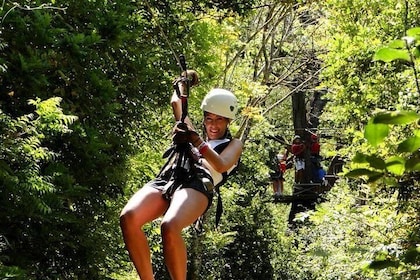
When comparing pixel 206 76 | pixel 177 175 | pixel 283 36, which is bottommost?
pixel 177 175

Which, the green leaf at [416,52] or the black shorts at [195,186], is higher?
the black shorts at [195,186]

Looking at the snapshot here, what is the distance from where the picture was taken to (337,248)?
31.6 ft

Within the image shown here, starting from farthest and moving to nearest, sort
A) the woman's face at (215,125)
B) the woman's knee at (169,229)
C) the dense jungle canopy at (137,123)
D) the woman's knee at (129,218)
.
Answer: the woman's face at (215,125)
the dense jungle canopy at (137,123)
the woman's knee at (129,218)
the woman's knee at (169,229)

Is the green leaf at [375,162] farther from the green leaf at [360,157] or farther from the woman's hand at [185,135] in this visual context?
the woman's hand at [185,135]

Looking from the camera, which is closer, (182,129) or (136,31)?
(182,129)

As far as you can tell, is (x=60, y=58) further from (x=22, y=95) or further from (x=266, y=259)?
(x=266, y=259)

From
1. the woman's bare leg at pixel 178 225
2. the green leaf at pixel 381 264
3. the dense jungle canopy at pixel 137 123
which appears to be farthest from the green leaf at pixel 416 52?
the woman's bare leg at pixel 178 225

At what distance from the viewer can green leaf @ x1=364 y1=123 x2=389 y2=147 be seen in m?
1.02

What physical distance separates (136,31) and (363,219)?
2859 millimetres

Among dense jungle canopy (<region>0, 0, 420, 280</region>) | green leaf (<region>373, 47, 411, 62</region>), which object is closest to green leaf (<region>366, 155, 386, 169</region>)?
dense jungle canopy (<region>0, 0, 420, 280</region>)

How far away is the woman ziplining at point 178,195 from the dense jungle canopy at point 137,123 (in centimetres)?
57

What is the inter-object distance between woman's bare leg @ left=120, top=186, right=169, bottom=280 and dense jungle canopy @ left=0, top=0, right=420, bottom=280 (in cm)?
53

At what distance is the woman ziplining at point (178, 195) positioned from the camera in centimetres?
332

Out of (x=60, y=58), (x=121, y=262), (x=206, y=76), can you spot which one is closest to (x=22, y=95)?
(x=60, y=58)
